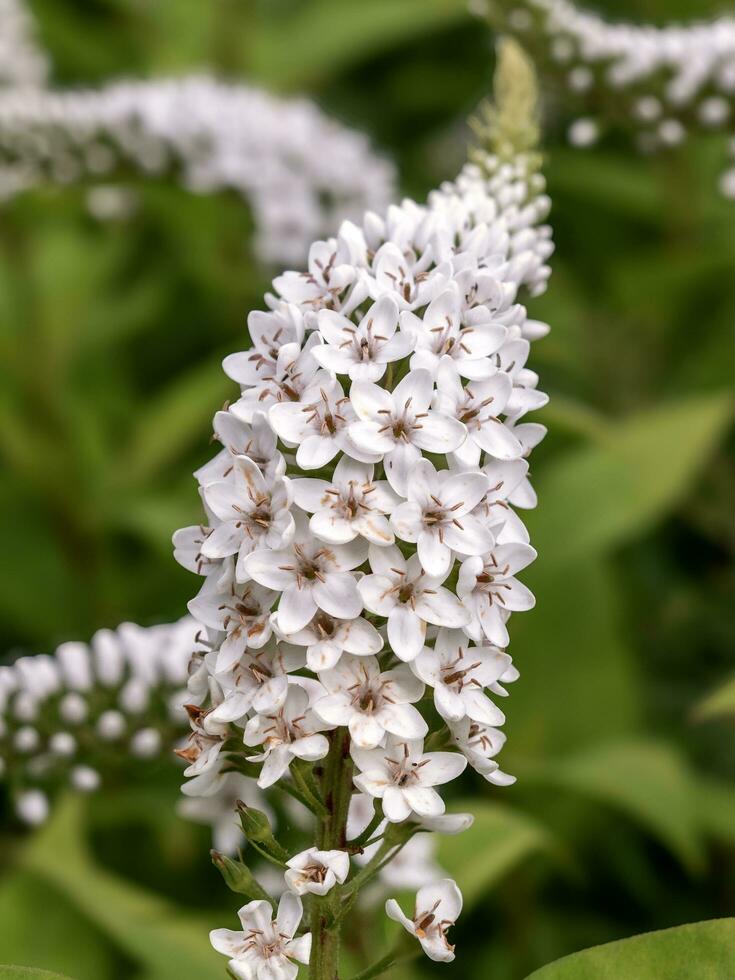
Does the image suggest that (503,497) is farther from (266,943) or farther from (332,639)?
(266,943)

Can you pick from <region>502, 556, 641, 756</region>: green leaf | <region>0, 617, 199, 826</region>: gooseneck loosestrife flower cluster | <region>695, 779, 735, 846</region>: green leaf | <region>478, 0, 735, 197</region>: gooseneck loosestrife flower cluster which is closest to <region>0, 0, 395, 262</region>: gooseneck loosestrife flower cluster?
<region>478, 0, 735, 197</region>: gooseneck loosestrife flower cluster

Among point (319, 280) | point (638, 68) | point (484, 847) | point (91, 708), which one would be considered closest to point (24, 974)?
point (319, 280)

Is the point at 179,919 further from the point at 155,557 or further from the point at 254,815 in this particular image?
the point at 155,557

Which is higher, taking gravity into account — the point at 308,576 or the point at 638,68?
the point at 638,68

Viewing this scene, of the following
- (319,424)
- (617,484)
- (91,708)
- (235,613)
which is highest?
(617,484)

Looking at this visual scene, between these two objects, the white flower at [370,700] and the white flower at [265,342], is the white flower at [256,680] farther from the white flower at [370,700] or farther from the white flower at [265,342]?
the white flower at [265,342]

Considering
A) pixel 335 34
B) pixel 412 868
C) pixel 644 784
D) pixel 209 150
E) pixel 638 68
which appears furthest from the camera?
pixel 335 34
